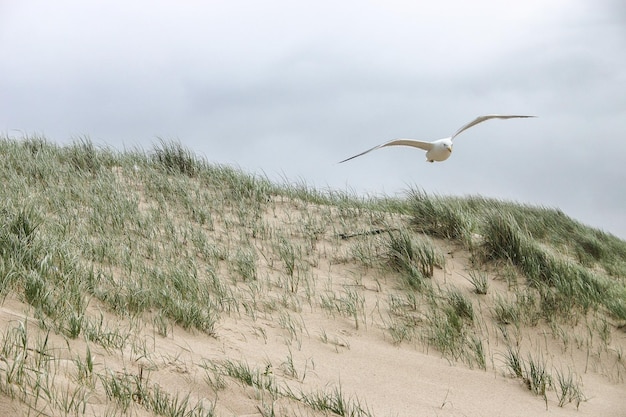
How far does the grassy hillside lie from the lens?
375cm

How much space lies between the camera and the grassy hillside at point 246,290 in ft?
12.3

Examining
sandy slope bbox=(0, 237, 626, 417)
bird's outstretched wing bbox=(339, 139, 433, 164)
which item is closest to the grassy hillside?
sandy slope bbox=(0, 237, 626, 417)

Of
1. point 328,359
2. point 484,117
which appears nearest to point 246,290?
point 328,359

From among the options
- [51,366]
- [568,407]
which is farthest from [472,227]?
[51,366]

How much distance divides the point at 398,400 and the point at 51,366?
2.09 m

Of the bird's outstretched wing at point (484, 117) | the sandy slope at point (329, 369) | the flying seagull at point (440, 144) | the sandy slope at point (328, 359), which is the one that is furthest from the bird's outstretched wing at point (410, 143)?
the sandy slope at point (329, 369)

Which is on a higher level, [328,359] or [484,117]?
[484,117]

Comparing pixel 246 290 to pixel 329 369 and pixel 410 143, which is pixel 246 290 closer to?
pixel 329 369

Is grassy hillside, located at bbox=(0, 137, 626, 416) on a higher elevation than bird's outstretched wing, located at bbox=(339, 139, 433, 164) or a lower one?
lower

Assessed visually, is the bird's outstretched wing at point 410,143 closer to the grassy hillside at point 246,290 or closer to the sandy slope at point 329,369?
the grassy hillside at point 246,290

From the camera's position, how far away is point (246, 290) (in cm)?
594

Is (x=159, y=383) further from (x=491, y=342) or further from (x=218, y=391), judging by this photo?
(x=491, y=342)

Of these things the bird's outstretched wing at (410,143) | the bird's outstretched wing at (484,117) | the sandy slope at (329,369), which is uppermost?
the bird's outstretched wing at (484,117)

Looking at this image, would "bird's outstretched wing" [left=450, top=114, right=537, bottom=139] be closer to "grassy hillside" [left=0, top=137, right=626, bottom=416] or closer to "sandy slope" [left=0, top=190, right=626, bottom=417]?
"grassy hillside" [left=0, top=137, right=626, bottom=416]
